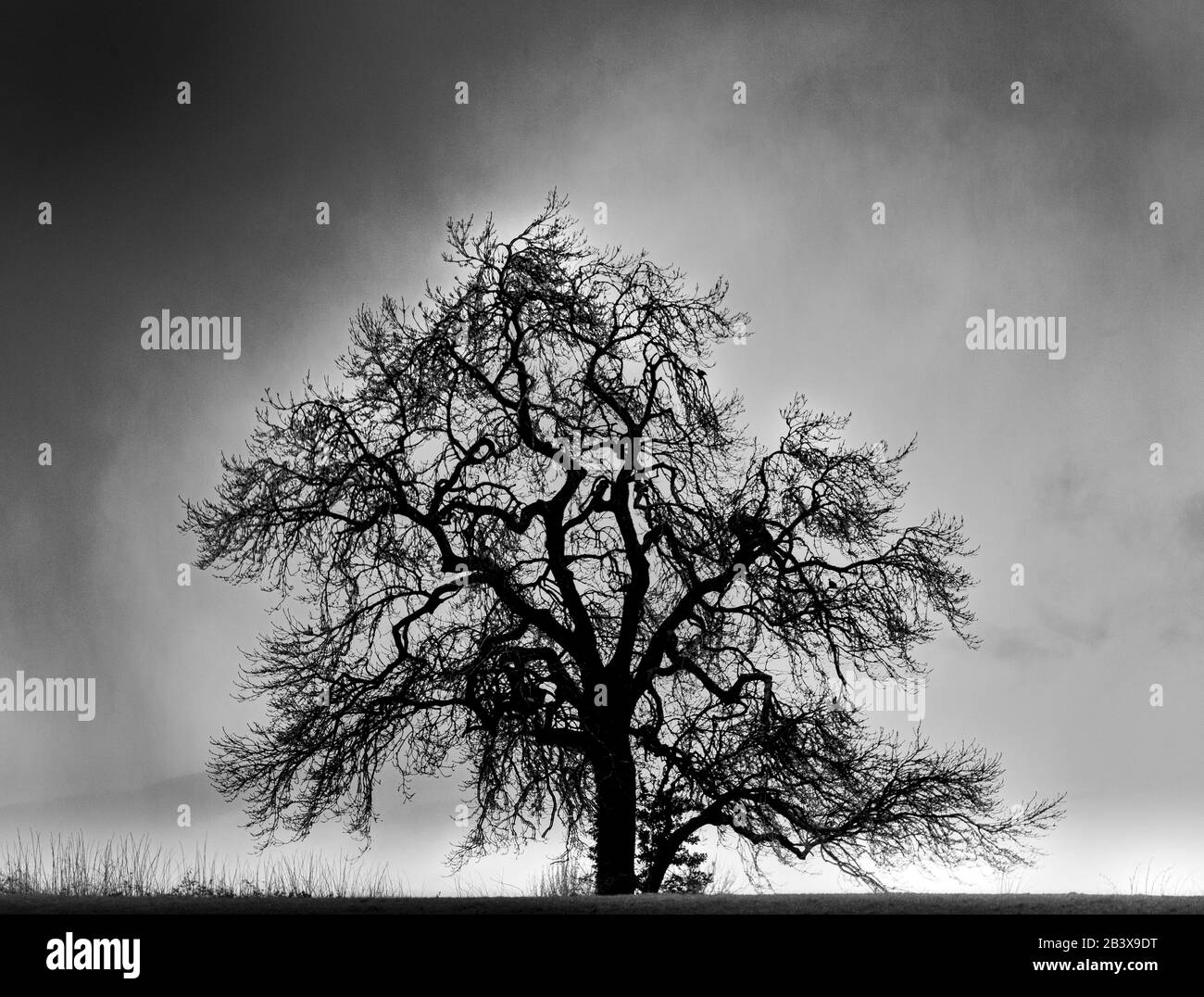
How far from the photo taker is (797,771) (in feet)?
52.3

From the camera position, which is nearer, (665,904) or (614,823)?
(665,904)

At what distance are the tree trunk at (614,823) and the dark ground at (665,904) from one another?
412 cm

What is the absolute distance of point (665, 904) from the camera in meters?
10.2

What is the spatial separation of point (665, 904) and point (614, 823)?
536 cm

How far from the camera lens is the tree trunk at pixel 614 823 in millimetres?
15375

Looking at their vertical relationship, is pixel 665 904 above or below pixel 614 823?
above

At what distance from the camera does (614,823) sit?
50.7 feet

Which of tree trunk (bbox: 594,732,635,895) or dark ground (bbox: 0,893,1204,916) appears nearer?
dark ground (bbox: 0,893,1204,916)

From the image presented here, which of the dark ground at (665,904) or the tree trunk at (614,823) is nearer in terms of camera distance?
the dark ground at (665,904)

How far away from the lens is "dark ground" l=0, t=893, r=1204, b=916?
369 inches

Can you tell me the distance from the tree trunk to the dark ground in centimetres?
412

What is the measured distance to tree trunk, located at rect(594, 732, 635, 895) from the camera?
15.4 m
